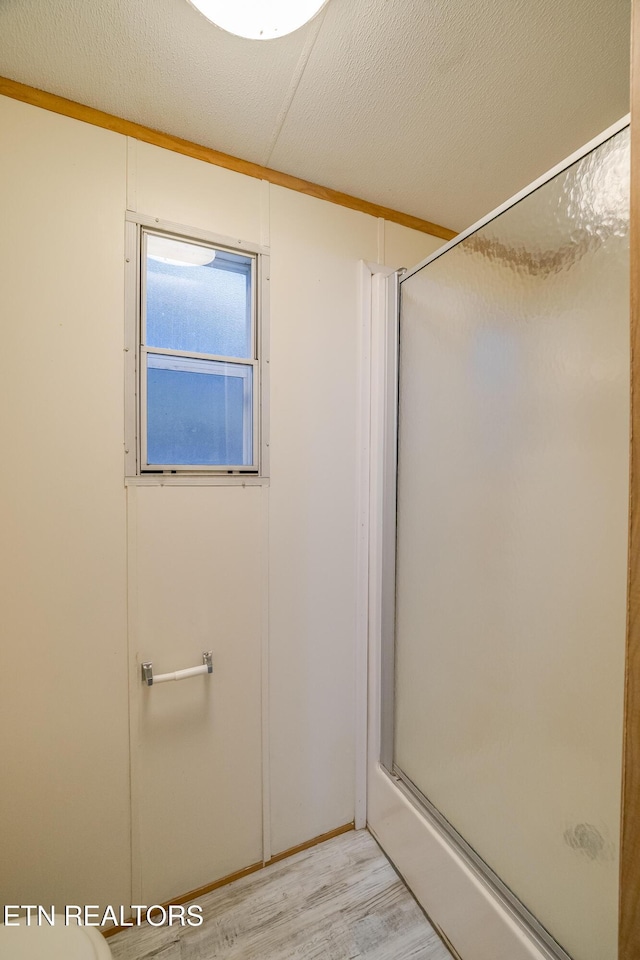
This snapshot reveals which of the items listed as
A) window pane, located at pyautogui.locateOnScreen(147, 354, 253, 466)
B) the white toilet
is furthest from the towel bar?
window pane, located at pyautogui.locateOnScreen(147, 354, 253, 466)

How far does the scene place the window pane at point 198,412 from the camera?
1337 millimetres

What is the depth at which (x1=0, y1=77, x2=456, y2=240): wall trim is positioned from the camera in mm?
1148

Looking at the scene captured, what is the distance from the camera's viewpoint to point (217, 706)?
1.41 m

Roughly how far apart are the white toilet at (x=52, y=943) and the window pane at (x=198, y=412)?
1.12 metres

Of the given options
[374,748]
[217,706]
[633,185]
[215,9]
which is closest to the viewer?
[633,185]

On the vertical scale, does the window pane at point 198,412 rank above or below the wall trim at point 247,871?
above

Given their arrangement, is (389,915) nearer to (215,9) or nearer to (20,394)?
(20,394)

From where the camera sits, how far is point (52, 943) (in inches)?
34.1

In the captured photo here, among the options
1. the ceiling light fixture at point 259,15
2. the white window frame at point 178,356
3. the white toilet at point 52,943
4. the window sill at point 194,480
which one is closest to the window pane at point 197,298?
the white window frame at point 178,356

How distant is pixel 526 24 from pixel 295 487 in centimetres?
138

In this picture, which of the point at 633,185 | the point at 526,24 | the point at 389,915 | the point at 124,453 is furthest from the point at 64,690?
the point at 526,24

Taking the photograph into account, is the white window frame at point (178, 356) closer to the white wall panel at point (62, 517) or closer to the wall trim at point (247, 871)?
the white wall panel at point (62, 517)

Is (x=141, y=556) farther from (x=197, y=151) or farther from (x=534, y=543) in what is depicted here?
(x=197, y=151)

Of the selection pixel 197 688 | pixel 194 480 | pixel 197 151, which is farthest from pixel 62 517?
pixel 197 151
